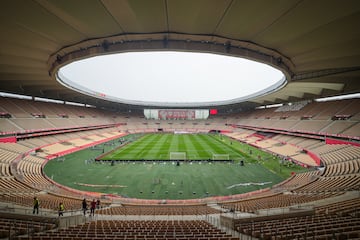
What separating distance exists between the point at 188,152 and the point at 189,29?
94.9 ft

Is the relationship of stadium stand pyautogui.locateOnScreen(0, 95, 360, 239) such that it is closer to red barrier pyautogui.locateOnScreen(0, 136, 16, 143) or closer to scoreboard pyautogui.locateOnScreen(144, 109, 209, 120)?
red barrier pyautogui.locateOnScreen(0, 136, 16, 143)

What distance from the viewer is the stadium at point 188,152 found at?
868 centimetres

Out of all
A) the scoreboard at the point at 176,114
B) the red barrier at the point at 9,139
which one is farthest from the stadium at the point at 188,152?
the scoreboard at the point at 176,114

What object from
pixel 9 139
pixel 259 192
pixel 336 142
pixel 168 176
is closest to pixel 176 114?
pixel 9 139

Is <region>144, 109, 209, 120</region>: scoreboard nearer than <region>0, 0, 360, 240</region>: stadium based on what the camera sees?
No

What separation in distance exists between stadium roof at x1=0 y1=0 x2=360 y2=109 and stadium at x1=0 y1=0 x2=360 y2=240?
0.08 m

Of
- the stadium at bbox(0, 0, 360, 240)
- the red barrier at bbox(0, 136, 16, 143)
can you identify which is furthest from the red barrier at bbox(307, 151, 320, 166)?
the red barrier at bbox(0, 136, 16, 143)

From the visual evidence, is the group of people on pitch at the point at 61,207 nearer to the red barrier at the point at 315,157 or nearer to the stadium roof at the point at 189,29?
the stadium roof at the point at 189,29

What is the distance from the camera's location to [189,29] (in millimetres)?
11430

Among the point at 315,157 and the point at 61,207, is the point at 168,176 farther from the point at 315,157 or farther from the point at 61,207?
the point at 315,157

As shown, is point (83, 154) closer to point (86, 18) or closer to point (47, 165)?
point (47, 165)

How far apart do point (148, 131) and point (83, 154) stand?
41357 mm

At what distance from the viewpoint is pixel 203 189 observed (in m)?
20.5

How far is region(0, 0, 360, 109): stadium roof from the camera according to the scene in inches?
348
